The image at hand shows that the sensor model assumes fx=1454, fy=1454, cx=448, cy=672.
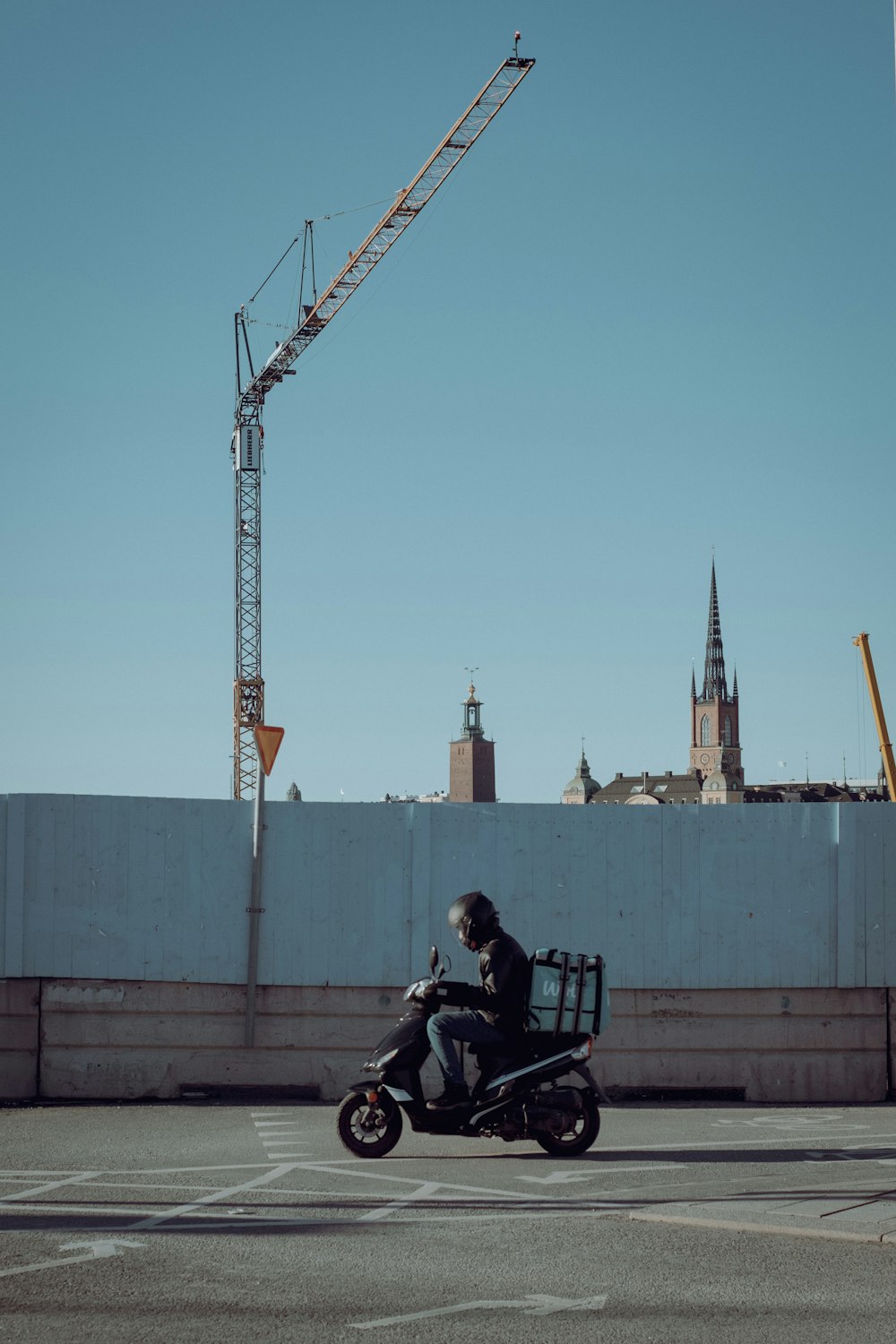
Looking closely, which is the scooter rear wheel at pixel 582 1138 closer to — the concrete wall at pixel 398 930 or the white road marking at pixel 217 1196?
the white road marking at pixel 217 1196

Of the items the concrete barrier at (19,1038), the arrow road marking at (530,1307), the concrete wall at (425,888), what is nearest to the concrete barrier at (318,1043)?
the concrete barrier at (19,1038)

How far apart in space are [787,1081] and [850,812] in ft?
7.34

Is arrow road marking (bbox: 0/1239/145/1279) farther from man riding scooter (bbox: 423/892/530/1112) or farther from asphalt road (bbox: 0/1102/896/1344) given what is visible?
man riding scooter (bbox: 423/892/530/1112)

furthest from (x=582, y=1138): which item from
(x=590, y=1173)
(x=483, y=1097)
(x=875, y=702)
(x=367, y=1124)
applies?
(x=875, y=702)

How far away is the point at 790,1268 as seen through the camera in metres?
6.11

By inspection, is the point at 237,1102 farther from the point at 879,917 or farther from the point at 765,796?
the point at 765,796

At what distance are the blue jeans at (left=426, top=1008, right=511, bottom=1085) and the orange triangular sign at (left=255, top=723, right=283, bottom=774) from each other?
342cm

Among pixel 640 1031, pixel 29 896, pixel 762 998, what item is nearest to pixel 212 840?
pixel 29 896

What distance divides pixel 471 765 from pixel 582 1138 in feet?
554

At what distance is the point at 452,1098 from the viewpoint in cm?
880

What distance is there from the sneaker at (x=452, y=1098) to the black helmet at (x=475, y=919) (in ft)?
2.74

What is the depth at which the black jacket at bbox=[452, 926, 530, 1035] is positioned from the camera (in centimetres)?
883

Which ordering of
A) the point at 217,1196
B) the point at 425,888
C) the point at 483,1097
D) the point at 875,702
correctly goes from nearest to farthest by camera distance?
the point at 217,1196, the point at 483,1097, the point at 425,888, the point at 875,702

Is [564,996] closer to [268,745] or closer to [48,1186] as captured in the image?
[48,1186]
